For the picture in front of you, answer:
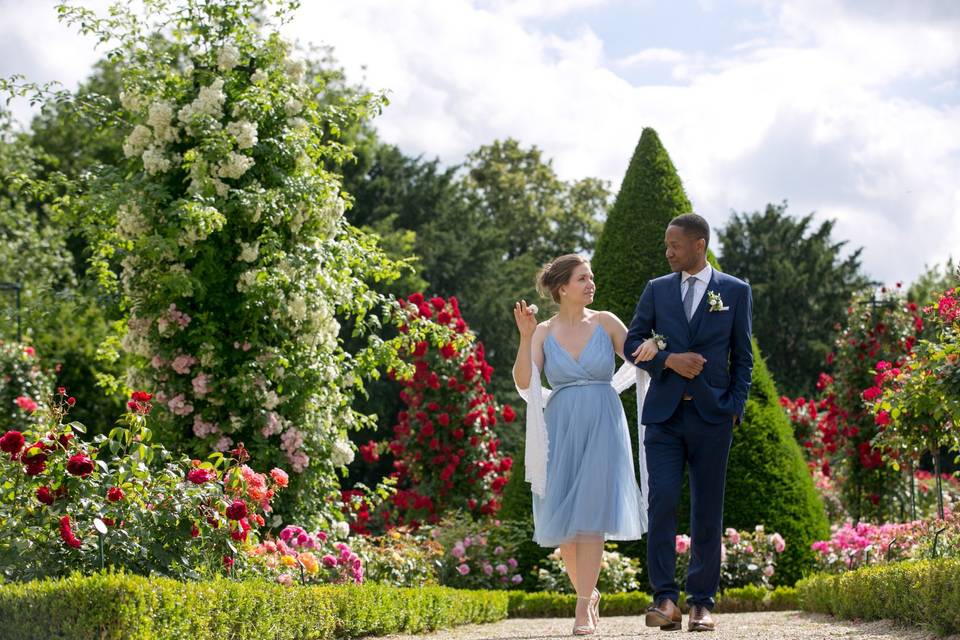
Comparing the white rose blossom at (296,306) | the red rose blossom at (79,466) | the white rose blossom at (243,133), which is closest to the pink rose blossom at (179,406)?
the white rose blossom at (296,306)

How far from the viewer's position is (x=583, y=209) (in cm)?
3169

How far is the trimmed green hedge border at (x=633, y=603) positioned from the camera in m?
8.99

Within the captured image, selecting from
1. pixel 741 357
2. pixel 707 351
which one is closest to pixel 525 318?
pixel 707 351

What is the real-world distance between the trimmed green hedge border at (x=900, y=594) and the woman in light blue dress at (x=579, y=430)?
1274 millimetres

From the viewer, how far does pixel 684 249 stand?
5.71 m

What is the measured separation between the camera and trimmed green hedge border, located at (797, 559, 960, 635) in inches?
202

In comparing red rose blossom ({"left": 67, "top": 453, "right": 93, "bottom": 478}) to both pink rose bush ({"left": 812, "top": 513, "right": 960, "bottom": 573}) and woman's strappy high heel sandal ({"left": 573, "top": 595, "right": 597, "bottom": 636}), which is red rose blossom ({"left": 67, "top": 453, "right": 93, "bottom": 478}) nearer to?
woman's strappy high heel sandal ({"left": 573, "top": 595, "right": 597, "bottom": 636})

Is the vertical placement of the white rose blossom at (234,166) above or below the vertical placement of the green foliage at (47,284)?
below

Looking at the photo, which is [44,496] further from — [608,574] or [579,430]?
[608,574]

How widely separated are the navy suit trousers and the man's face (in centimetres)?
69

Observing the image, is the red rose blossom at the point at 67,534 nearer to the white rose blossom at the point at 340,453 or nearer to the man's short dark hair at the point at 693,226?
the man's short dark hair at the point at 693,226

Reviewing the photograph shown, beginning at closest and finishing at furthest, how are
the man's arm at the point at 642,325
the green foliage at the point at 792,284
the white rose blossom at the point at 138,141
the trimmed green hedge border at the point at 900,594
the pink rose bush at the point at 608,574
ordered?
the trimmed green hedge border at the point at 900,594 < the man's arm at the point at 642,325 < the white rose blossom at the point at 138,141 < the pink rose bush at the point at 608,574 < the green foliage at the point at 792,284

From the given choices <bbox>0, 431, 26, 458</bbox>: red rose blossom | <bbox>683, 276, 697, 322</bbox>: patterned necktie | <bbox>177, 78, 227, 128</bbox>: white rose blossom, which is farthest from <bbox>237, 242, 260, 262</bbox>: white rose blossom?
<bbox>683, 276, 697, 322</bbox>: patterned necktie

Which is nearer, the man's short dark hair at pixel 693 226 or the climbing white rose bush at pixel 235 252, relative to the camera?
the man's short dark hair at pixel 693 226
